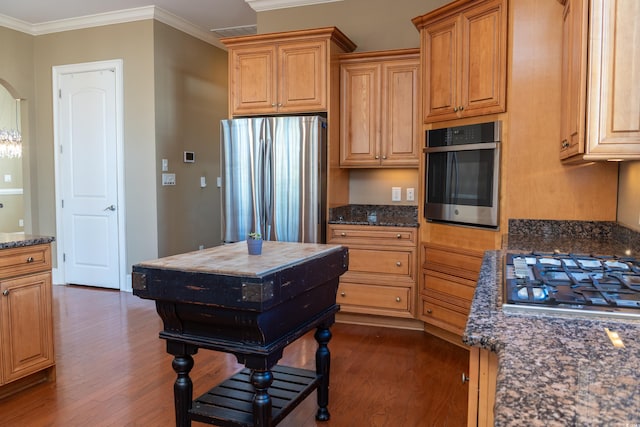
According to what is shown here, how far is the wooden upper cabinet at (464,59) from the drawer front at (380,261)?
1.08 m

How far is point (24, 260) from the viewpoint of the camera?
2.73 metres

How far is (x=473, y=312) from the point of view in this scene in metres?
1.28

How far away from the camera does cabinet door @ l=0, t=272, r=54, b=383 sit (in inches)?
104

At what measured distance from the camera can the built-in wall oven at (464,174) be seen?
3.20 m

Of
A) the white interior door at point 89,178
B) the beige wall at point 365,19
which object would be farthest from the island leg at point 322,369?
the white interior door at point 89,178

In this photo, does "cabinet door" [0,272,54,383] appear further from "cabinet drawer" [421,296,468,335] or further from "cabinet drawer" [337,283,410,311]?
"cabinet drawer" [421,296,468,335]

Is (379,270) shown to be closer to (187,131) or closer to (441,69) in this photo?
(441,69)

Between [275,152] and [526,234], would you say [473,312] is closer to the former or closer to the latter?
[526,234]

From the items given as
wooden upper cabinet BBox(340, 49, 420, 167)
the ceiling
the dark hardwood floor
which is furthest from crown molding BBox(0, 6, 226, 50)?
the dark hardwood floor

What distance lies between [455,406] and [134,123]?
169 inches

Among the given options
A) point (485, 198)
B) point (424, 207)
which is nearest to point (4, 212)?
point (424, 207)

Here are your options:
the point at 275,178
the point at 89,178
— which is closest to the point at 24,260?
the point at 275,178

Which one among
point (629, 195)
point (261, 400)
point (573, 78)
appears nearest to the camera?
point (261, 400)

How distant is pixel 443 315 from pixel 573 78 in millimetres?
1954
